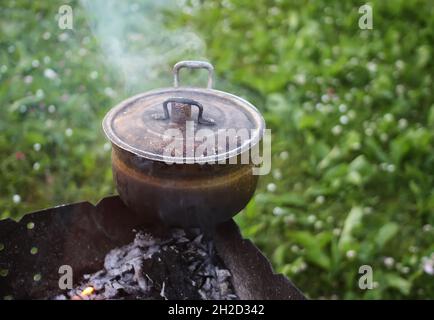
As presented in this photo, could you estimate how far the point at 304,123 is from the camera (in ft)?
14.8

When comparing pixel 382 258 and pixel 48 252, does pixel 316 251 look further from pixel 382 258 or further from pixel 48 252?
pixel 48 252

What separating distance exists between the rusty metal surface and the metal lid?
51cm

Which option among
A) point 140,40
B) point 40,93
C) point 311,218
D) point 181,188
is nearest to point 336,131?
point 311,218

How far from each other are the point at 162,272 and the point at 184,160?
0.63 metres

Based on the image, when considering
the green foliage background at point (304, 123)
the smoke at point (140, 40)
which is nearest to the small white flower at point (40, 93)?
the green foliage background at point (304, 123)

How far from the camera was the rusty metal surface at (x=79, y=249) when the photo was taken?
246cm

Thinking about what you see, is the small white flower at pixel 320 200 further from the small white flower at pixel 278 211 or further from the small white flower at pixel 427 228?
the small white flower at pixel 427 228

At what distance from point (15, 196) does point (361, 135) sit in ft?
8.89

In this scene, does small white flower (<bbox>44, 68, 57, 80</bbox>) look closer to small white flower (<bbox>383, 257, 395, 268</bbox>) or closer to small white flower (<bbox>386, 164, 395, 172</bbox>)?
small white flower (<bbox>386, 164, 395, 172</bbox>)

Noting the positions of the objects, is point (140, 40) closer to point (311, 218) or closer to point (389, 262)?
point (311, 218)

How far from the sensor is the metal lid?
2.19 metres

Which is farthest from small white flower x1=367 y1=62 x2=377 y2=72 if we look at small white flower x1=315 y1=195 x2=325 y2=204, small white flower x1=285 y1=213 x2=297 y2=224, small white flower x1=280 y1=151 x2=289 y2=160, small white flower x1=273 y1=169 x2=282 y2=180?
small white flower x1=285 y1=213 x2=297 y2=224

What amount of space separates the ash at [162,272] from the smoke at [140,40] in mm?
2390

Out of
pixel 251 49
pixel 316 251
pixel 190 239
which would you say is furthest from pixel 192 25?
pixel 190 239
